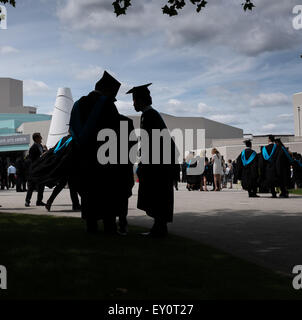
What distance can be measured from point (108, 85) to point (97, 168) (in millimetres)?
1087

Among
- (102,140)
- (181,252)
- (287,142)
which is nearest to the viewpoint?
(181,252)

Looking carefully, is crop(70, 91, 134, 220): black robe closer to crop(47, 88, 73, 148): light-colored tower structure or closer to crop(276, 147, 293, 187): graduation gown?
crop(276, 147, 293, 187): graduation gown

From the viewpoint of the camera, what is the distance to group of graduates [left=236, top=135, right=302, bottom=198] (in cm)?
1373

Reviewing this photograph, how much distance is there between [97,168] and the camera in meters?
5.64

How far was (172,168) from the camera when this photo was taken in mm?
5801

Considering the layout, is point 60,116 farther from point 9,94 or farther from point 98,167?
point 9,94

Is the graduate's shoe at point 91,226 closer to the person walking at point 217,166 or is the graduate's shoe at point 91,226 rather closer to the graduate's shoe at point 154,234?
the graduate's shoe at point 154,234

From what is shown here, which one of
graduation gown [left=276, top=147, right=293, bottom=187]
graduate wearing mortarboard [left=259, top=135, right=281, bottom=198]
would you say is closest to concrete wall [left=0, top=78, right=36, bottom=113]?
graduate wearing mortarboard [left=259, top=135, right=281, bottom=198]

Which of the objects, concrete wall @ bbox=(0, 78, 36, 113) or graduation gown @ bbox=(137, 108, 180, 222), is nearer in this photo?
graduation gown @ bbox=(137, 108, 180, 222)

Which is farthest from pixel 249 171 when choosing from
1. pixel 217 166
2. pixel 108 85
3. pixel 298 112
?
pixel 298 112

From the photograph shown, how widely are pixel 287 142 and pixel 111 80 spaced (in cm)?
3734

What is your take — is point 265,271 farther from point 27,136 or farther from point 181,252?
point 27,136
